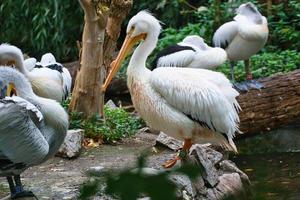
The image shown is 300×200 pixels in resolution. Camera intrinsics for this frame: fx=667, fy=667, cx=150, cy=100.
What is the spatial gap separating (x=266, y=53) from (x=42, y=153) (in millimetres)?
7060

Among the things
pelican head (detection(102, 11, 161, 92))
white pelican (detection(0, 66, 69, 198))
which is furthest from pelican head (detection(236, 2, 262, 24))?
white pelican (detection(0, 66, 69, 198))

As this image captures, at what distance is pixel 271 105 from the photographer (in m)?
7.20

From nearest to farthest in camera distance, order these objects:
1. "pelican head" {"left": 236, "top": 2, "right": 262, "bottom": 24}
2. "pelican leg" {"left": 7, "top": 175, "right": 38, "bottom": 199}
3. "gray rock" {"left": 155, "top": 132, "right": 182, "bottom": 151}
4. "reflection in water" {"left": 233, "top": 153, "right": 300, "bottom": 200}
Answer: "pelican leg" {"left": 7, "top": 175, "right": 38, "bottom": 199} → "gray rock" {"left": 155, "top": 132, "right": 182, "bottom": 151} → "reflection in water" {"left": 233, "top": 153, "right": 300, "bottom": 200} → "pelican head" {"left": 236, "top": 2, "right": 262, "bottom": 24}

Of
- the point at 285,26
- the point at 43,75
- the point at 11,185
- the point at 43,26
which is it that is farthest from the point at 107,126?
the point at 43,26

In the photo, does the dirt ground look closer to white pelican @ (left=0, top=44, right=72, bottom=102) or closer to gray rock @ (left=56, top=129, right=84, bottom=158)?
gray rock @ (left=56, top=129, right=84, bottom=158)

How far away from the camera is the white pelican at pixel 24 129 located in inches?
147

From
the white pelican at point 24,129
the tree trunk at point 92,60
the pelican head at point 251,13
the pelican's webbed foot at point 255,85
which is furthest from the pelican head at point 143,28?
the pelican head at point 251,13

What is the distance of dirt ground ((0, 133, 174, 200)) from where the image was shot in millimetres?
4594

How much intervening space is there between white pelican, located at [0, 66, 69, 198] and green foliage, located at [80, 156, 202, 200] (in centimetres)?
Answer: 268

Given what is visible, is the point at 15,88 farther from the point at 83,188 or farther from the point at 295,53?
the point at 295,53

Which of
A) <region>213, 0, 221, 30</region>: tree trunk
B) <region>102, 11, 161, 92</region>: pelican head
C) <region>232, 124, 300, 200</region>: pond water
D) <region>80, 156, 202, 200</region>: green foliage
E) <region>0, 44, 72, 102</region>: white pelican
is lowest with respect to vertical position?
<region>232, 124, 300, 200</region>: pond water

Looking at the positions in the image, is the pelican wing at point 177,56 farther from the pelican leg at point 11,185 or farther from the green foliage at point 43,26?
the green foliage at point 43,26

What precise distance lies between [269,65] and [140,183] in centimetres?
875

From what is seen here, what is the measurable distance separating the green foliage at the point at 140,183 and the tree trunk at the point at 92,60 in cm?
515
